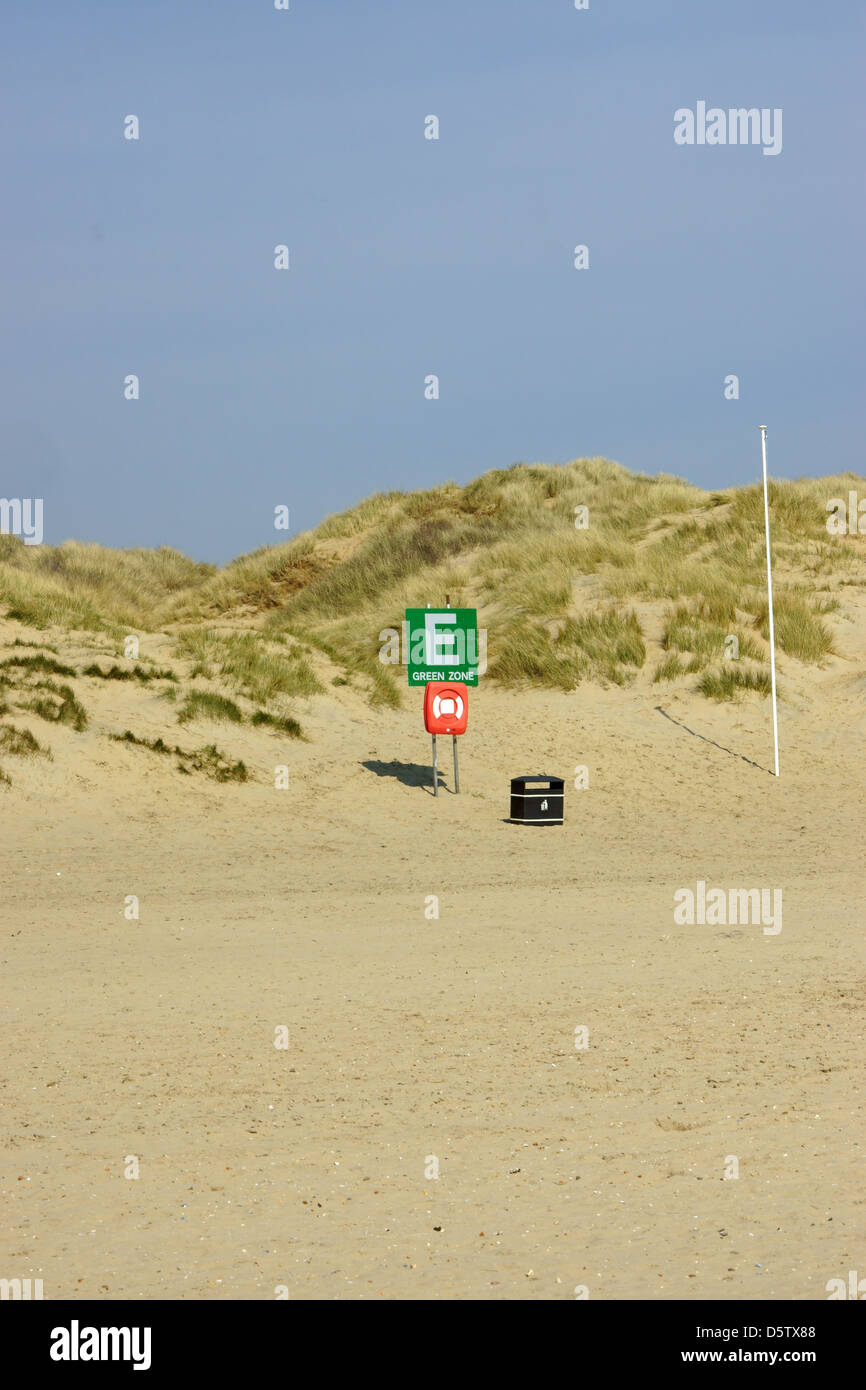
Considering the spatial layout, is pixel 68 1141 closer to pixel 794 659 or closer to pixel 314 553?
pixel 794 659

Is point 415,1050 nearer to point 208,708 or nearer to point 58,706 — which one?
point 58,706

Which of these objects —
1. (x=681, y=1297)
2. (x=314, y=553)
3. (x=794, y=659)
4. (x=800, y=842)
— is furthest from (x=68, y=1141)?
(x=314, y=553)

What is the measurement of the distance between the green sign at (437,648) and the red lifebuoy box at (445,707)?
14cm

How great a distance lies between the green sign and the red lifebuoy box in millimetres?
138

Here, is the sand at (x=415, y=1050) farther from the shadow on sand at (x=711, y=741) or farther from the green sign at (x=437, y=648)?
the shadow on sand at (x=711, y=741)

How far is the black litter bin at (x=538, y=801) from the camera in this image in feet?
50.3

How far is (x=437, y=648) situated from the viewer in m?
16.7

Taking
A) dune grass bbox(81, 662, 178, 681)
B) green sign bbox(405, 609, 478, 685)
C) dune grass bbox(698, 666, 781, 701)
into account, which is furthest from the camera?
dune grass bbox(698, 666, 781, 701)

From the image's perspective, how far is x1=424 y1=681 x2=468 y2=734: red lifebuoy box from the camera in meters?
16.6

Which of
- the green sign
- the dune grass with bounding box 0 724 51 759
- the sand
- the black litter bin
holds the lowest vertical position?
the sand

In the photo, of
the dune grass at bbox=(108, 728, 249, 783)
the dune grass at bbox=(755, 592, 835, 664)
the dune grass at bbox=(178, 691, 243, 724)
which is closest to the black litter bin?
the dune grass at bbox=(108, 728, 249, 783)

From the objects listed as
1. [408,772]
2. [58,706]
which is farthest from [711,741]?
[58,706]

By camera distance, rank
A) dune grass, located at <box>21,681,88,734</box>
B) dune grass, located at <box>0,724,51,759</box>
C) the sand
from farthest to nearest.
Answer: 1. dune grass, located at <box>21,681,88,734</box>
2. dune grass, located at <box>0,724,51,759</box>
3. the sand

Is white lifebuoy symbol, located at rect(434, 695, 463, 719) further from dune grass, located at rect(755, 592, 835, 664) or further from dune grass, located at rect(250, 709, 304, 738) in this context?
dune grass, located at rect(755, 592, 835, 664)
